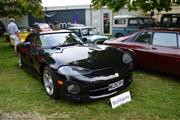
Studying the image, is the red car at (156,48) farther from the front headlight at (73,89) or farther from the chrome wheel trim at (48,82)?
the chrome wheel trim at (48,82)

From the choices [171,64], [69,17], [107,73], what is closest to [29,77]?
[107,73]

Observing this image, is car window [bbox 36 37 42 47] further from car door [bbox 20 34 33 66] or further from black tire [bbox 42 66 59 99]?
black tire [bbox 42 66 59 99]

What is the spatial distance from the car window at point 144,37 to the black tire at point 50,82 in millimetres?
2831

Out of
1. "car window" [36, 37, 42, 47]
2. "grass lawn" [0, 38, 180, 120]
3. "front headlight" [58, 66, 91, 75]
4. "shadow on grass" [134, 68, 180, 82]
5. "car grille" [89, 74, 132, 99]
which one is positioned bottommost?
"grass lawn" [0, 38, 180, 120]

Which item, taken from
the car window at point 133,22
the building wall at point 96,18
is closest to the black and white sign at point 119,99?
the car window at point 133,22

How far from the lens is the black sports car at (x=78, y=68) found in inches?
164

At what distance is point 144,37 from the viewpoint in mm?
6332

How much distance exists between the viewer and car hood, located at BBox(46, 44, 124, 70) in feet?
14.8

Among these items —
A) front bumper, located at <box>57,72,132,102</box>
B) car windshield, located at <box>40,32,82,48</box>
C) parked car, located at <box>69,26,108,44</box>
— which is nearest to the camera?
front bumper, located at <box>57,72,132,102</box>

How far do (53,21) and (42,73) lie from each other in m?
18.3

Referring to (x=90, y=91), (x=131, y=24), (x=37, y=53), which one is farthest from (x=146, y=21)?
(x=90, y=91)

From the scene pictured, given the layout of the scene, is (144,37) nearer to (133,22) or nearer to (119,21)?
(133,22)

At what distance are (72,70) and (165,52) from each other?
2.46 metres

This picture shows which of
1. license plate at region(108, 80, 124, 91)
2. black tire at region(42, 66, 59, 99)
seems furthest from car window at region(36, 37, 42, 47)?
license plate at region(108, 80, 124, 91)
